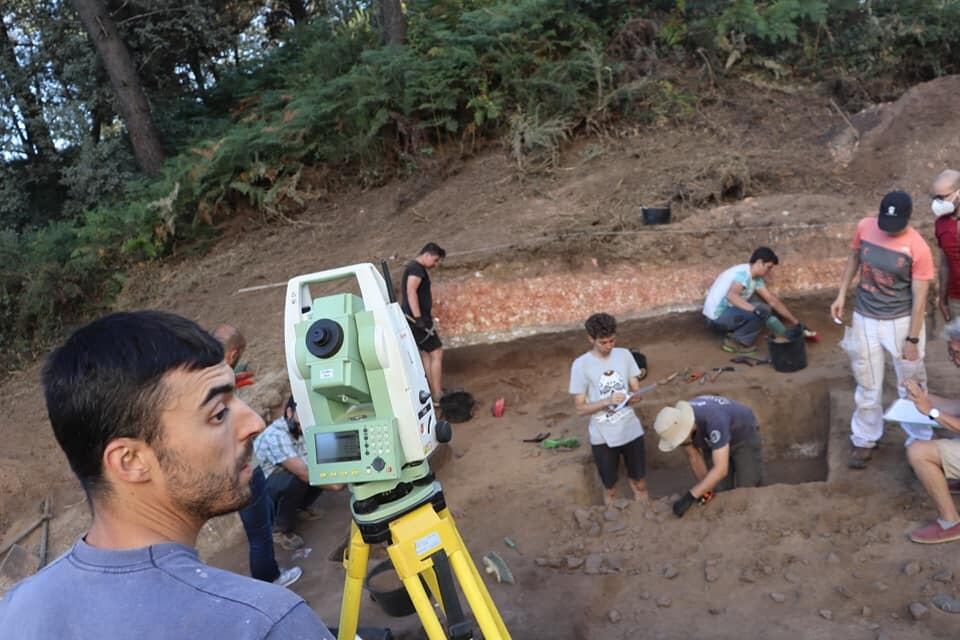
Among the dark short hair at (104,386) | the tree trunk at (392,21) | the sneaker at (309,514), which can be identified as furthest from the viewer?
the tree trunk at (392,21)

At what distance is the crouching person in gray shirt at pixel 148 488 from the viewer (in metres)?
1.03

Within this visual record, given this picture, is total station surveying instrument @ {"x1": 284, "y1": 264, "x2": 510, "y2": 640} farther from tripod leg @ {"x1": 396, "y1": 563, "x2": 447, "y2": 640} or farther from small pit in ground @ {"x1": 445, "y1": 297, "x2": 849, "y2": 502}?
small pit in ground @ {"x1": 445, "y1": 297, "x2": 849, "y2": 502}

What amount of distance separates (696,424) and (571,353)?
8.59 feet

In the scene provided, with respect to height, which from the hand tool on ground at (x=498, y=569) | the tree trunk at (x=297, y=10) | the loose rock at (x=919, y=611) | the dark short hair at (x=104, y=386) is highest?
the tree trunk at (x=297, y=10)

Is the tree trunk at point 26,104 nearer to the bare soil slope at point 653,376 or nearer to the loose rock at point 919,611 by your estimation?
the bare soil slope at point 653,376

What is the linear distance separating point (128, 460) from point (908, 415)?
457cm

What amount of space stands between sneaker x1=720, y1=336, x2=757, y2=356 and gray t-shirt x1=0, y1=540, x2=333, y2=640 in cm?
685

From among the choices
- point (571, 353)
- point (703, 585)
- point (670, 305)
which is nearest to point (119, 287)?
point (571, 353)

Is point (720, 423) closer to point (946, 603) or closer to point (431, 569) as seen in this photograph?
point (946, 603)

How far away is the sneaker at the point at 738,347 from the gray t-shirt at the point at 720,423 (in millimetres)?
2059

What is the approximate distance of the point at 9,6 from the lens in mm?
12148

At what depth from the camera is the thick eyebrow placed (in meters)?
1.24

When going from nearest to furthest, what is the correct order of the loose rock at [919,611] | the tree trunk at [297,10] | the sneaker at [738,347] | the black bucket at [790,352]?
the loose rock at [919,611] < the black bucket at [790,352] < the sneaker at [738,347] < the tree trunk at [297,10]

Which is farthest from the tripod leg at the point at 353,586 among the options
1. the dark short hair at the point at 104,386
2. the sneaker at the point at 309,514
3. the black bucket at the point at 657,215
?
the black bucket at the point at 657,215
